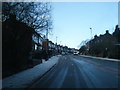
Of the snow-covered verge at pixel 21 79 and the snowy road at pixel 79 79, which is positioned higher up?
the snow-covered verge at pixel 21 79

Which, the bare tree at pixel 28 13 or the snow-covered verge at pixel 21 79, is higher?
the bare tree at pixel 28 13

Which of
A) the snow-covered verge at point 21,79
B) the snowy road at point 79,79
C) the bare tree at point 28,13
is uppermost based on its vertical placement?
the bare tree at point 28,13

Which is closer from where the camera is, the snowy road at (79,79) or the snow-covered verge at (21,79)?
the snow-covered verge at (21,79)

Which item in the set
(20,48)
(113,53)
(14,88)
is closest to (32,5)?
(20,48)

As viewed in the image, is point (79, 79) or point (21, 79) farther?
point (79, 79)

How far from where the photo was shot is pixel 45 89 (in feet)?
37.0

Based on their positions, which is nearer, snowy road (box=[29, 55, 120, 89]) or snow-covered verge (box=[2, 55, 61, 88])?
snow-covered verge (box=[2, 55, 61, 88])

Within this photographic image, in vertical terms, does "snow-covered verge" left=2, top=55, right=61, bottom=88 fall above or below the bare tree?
below

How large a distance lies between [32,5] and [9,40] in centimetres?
399

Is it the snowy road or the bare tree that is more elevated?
the bare tree

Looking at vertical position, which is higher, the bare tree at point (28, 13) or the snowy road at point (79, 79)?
the bare tree at point (28, 13)

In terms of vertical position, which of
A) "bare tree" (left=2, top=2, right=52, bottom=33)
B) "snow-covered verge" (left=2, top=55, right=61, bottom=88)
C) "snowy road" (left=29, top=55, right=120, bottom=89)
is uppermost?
"bare tree" (left=2, top=2, right=52, bottom=33)

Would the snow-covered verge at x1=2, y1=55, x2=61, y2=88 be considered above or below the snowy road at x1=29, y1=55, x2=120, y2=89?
above

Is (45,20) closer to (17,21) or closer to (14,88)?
(17,21)
